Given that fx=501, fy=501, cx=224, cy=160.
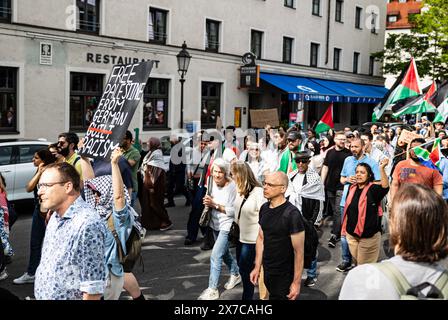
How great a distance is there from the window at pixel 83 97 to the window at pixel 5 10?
2785mm

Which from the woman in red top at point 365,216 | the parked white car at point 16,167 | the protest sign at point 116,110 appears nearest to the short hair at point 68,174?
the protest sign at point 116,110

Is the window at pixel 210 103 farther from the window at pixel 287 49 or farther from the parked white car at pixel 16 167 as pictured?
the parked white car at pixel 16 167

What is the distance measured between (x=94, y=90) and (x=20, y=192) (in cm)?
897

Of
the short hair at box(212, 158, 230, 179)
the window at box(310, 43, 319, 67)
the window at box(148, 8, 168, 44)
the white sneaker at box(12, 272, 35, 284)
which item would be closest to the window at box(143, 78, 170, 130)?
the window at box(148, 8, 168, 44)

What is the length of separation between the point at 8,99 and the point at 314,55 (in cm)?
1943

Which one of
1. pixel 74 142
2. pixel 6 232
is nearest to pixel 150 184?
pixel 74 142

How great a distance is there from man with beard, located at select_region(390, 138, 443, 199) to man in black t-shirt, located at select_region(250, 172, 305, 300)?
3.01 metres

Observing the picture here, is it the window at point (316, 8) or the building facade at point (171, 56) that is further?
the window at point (316, 8)

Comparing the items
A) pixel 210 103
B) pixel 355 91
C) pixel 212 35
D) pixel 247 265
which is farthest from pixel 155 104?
pixel 247 265

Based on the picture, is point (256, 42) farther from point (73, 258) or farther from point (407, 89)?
point (73, 258)

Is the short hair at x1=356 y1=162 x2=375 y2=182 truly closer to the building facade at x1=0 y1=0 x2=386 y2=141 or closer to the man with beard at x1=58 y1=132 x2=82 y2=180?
the man with beard at x1=58 y1=132 x2=82 y2=180

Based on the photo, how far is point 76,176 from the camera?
3211mm

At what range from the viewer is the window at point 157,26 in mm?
20359

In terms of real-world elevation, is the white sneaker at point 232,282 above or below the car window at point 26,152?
below
